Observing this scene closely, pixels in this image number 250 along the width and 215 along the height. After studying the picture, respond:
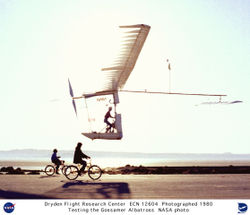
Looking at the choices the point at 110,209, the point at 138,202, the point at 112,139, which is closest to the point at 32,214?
the point at 110,209

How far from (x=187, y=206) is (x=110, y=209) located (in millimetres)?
1942

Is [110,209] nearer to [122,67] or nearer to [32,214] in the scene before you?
[32,214]

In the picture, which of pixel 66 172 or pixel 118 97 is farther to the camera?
pixel 118 97

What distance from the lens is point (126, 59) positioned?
21609mm

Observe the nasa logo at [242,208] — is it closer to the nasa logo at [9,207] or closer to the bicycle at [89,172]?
the nasa logo at [9,207]

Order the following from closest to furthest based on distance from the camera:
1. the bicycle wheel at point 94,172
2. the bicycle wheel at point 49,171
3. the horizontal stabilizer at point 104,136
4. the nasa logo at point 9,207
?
the nasa logo at point 9,207 → the bicycle wheel at point 94,172 → the bicycle wheel at point 49,171 → the horizontal stabilizer at point 104,136

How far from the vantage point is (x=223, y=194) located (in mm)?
13211

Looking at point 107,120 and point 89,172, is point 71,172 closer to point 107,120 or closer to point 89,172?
point 89,172

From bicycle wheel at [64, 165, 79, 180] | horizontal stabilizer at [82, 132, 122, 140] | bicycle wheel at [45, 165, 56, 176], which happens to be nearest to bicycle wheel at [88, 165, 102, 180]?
bicycle wheel at [64, 165, 79, 180]

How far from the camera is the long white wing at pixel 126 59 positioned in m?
16.2

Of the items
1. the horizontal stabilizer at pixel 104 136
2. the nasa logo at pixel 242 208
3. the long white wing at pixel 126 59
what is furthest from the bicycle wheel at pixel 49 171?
the nasa logo at pixel 242 208

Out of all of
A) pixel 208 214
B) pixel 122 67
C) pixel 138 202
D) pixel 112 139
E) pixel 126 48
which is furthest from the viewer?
pixel 112 139

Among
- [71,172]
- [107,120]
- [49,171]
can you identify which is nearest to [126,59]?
[107,120]

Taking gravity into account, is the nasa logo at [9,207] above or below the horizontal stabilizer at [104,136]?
below
